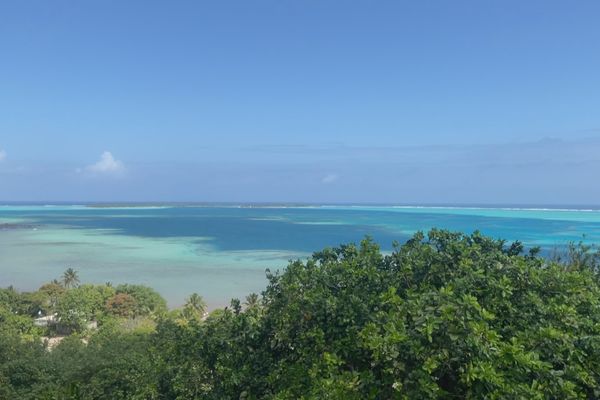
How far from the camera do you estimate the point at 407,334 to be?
424 cm

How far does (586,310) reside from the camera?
5219 mm

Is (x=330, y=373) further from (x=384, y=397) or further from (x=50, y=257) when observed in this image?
(x=50, y=257)

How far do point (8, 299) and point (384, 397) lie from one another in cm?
3459

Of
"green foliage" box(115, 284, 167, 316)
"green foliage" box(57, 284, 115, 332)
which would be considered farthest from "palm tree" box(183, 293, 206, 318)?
"green foliage" box(57, 284, 115, 332)

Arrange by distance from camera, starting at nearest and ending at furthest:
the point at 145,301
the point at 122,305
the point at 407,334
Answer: the point at 407,334 < the point at 122,305 < the point at 145,301

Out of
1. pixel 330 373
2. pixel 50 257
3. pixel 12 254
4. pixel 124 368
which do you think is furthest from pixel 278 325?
pixel 12 254

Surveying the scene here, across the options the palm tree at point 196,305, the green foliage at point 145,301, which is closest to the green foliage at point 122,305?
the green foliage at point 145,301

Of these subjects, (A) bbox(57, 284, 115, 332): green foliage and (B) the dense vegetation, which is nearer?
(B) the dense vegetation

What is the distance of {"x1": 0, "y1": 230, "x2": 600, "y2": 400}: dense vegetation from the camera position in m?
4.00

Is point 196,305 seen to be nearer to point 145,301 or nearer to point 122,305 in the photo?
point 145,301

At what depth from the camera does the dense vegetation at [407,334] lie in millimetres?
4004

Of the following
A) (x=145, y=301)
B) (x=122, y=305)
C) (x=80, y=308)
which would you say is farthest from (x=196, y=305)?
(x=80, y=308)

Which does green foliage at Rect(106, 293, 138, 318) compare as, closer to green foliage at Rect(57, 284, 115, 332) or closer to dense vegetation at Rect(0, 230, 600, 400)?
green foliage at Rect(57, 284, 115, 332)

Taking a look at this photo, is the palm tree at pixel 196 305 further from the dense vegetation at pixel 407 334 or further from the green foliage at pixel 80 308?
the dense vegetation at pixel 407 334
